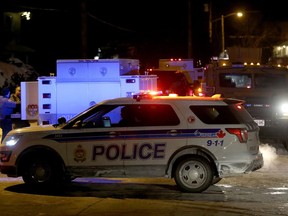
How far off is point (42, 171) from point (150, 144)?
187cm

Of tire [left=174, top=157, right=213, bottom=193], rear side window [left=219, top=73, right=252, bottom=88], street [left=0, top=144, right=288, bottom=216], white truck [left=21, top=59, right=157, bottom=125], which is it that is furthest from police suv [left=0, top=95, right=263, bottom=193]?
rear side window [left=219, top=73, right=252, bottom=88]

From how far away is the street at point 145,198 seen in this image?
8.53 m

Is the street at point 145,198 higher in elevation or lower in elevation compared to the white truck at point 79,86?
lower

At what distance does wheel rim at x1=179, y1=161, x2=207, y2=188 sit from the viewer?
9.75 metres

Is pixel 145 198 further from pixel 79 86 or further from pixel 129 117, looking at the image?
pixel 79 86

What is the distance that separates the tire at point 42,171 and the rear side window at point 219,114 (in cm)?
245

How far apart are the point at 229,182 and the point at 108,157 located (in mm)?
2419

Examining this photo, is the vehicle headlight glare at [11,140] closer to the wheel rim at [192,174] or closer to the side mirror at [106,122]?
the side mirror at [106,122]

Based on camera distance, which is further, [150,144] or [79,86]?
[79,86]

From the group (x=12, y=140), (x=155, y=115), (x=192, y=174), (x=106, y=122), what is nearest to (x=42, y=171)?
(x=12, y=140)

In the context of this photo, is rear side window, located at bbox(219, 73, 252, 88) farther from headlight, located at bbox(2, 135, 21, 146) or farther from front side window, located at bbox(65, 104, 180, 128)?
headlight, located at bbox(2, 135, 21, 146)

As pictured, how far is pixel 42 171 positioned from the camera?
397 inches

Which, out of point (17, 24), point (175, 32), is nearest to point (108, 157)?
point (17, 24)

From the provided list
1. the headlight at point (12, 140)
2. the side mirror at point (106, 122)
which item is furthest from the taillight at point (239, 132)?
the headlight at point (12, 140)
